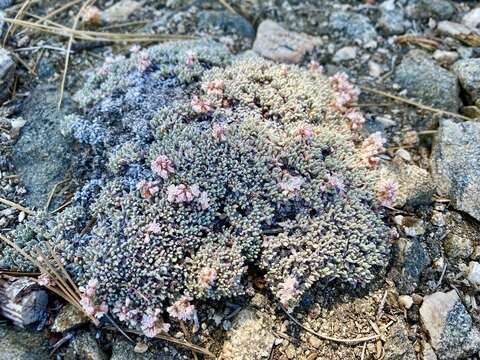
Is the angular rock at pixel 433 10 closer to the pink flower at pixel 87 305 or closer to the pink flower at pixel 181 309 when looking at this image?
the pink flower at pixel 181 309

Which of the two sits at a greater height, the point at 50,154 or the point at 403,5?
the point at 403,5

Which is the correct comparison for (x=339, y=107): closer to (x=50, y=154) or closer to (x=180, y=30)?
(x=180, y=30)

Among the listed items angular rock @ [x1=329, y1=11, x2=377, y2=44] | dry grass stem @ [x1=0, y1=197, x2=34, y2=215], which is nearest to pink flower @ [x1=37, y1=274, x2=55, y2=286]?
dry grass stem @ [x1=0, y1=197, x2=34, y2=215]

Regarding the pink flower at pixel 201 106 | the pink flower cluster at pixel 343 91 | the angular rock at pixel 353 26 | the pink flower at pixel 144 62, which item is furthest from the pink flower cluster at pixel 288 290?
the angular rock at pixel 353 26

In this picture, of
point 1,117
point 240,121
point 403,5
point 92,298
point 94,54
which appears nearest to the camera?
point 92,298

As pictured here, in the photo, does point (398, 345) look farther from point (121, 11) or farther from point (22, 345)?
point (121, 11)

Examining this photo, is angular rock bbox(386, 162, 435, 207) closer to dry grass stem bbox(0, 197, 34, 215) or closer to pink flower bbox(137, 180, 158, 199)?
pink flower bbox(137, 180, 158, 199)

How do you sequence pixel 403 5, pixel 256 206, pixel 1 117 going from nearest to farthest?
1. pixel 256 206
2. pixel 1 117
3. pixel 403 5

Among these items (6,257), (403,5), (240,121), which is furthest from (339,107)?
(6,257)
